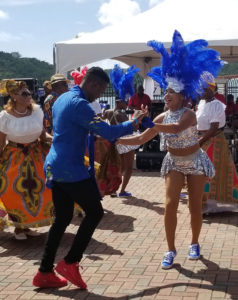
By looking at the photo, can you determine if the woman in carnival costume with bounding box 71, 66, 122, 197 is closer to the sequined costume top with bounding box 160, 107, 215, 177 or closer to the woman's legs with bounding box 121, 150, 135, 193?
the woman's legs with bounding box 121, 150, 135, 193

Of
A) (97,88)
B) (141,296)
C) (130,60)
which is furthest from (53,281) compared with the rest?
(130,60)

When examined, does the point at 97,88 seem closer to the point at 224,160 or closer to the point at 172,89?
the point at 172,89

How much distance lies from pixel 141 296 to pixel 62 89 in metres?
3.84

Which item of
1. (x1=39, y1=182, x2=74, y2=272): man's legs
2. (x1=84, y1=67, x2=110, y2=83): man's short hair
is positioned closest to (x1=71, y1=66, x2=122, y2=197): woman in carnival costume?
(x1=39, y1=182, x2=74, y2=272): man's legs

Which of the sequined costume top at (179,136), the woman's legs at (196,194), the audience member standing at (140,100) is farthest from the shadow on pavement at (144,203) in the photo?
the audience member standing at (140,100)

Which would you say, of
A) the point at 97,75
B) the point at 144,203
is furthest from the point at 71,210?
the point at 144,203

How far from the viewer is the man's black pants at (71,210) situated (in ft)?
14.0

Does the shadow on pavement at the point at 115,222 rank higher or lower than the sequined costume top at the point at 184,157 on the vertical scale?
lower

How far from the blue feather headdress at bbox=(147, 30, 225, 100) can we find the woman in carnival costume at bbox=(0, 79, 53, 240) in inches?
64.6

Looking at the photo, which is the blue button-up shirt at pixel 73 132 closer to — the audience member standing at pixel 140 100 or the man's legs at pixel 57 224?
the man's legs at pixel 57 224

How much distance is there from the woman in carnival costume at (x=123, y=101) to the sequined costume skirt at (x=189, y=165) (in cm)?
303

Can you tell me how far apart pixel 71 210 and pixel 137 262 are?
3.38ft

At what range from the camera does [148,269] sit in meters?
4.91

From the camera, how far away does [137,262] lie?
5129 millimetres
